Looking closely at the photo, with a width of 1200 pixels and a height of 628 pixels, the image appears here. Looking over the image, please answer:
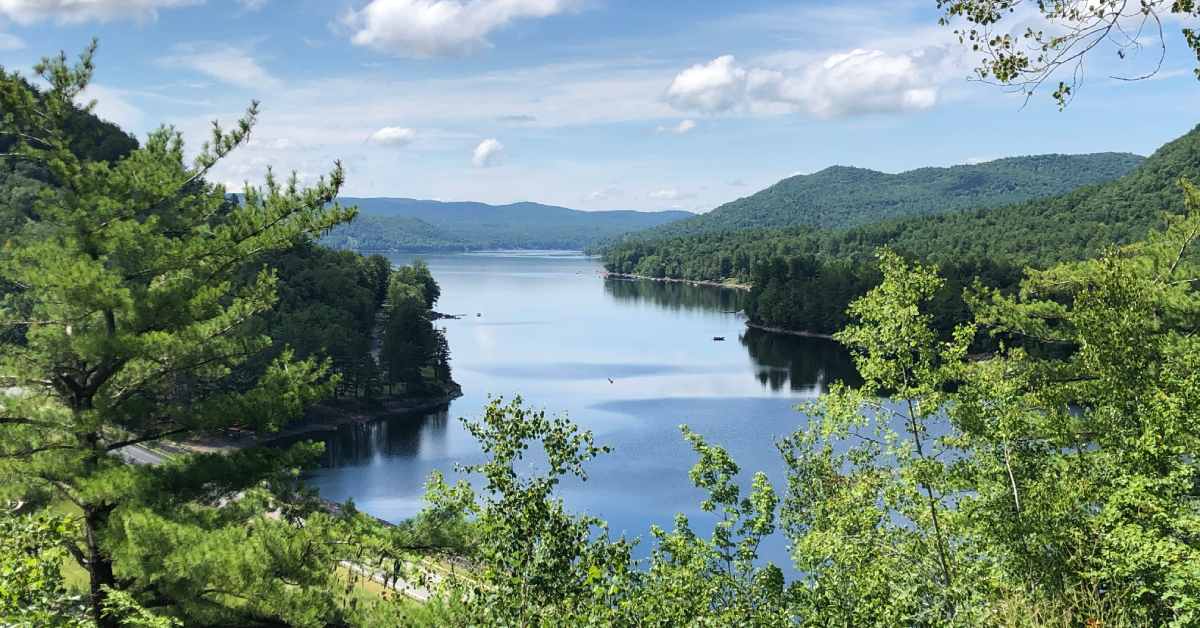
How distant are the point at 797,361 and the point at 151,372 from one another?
66590mm

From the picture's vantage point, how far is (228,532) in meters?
10.1

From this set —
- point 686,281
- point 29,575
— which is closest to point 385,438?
point 29,575

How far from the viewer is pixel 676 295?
139 m

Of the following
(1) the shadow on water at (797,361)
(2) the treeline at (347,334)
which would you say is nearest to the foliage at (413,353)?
(2) the treeline at (347,334)

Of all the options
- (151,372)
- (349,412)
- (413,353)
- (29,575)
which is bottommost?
(349,412)

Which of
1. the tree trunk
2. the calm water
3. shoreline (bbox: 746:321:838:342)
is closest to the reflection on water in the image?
the calm water

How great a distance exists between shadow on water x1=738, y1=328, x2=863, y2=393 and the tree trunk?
4878cm

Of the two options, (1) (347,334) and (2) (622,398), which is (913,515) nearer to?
(2) (622,398)

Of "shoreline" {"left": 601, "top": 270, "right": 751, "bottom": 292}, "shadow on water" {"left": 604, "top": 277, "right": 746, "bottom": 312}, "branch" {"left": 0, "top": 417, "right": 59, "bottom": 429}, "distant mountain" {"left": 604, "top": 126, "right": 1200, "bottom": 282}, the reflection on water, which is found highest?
"distant mountain" {"left": 604, "top": 126, "right": 1200, "bottom": 282}

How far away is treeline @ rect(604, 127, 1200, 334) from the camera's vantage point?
90750mm

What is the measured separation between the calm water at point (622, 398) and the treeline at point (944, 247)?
19.4ft

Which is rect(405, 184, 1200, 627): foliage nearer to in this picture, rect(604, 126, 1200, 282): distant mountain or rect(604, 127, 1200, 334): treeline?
rect(604, 127, 1200, 334): treeline

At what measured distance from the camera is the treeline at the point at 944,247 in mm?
90750

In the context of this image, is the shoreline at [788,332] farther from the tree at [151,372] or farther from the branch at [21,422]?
the branch at [21,422]
